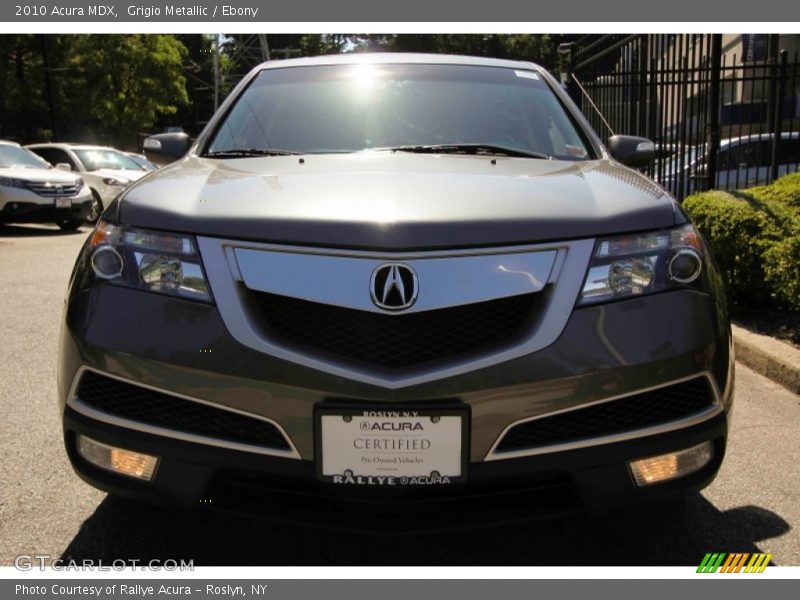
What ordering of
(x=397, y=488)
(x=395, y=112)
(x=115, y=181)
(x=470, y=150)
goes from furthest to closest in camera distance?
(x=115, y=181)
(x=395, y=112)
(x=470, y=150)
(x=397, y=488)

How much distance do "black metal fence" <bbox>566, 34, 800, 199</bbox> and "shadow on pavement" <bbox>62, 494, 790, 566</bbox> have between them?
5934 millimetres

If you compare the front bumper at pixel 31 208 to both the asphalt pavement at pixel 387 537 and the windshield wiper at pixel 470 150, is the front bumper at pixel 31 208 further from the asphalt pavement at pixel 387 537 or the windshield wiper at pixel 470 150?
the windshield wiper at pixel 470 150

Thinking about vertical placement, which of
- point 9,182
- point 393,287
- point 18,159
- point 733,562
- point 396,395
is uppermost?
point 393,287

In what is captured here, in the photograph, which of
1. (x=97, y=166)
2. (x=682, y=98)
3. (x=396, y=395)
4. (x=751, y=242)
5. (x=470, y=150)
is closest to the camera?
(x=396, y=395)

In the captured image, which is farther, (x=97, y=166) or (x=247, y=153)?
(x=97, y=166)

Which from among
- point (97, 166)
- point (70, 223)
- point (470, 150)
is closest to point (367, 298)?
point (470, 150)

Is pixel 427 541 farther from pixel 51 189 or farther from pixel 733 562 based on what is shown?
pixel 51 189

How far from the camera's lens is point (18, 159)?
14.3 m

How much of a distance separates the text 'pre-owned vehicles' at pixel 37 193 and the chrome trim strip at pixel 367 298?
12.5m

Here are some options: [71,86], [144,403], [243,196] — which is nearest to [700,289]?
[243,196]

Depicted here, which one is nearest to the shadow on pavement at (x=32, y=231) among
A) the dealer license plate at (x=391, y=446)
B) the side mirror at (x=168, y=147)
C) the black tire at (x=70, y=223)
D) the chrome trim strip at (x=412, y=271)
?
the black tire at (x=70, y=223)

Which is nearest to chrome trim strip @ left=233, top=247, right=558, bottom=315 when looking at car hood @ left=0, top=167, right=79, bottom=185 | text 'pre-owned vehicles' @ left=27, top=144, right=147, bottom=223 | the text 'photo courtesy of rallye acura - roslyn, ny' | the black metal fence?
the text 'photo courtesy of rallye acura - roslyn, ny'

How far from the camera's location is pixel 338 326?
2168mm

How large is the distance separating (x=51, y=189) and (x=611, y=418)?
43.5 feet
